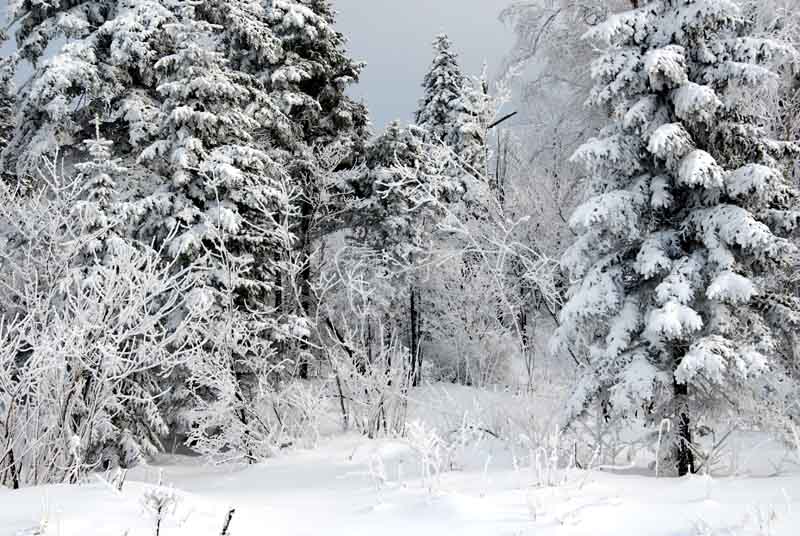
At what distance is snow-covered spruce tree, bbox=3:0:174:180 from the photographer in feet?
49.4

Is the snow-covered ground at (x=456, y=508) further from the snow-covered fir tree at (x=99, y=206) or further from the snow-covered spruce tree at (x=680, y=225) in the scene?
the snow-covered fir tree at (x=99, y=206)

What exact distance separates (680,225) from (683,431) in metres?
2.19

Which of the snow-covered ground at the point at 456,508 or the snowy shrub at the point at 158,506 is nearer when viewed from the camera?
the snowy shrub at the point at 158,506

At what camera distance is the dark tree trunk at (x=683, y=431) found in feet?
22.6

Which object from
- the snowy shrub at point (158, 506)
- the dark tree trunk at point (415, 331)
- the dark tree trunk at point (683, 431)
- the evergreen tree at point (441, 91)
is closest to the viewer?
the snowy shrub at point (158, 506)

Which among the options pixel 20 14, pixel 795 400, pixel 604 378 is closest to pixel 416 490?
pixel 604 378

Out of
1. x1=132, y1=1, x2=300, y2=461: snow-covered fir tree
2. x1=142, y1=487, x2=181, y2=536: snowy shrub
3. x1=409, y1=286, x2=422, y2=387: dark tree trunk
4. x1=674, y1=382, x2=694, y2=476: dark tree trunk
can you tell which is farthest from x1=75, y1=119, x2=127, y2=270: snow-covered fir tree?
x1=409, y1=286, x2=422, y2=387: dark tree trunk

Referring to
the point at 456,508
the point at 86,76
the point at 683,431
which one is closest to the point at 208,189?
the point at 86,76

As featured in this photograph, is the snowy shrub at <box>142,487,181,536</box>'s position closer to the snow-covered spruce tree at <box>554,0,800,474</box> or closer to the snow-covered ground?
the snow-covered ground

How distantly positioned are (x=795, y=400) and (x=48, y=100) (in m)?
16.1

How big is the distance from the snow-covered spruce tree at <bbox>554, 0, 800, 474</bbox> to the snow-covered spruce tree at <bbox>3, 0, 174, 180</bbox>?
1071cm

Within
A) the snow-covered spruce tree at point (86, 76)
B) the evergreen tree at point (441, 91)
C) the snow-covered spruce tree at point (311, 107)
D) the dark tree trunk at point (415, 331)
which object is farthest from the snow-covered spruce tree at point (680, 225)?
the evergreen tree at point (441, 91)

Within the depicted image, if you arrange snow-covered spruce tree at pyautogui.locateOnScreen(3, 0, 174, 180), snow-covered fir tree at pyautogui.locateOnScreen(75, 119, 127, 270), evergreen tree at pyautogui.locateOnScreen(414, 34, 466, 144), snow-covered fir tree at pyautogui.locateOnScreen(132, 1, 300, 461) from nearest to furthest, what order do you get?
snow-covered fir tree at pyautogui.locateOnScreen(75, 119, 127, 270)
snow-covered fir tree at pyautogui.locateOnScreen(132, 1, 300, 461)
snow-covered spruce tree at pyautogui.locateOnScreen(3, 0, 174, 180)
evergreen tree at pyautogui.locateOnScreen(414, 34, 466, 144)

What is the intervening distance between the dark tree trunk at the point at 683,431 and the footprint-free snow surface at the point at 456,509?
949 mm
